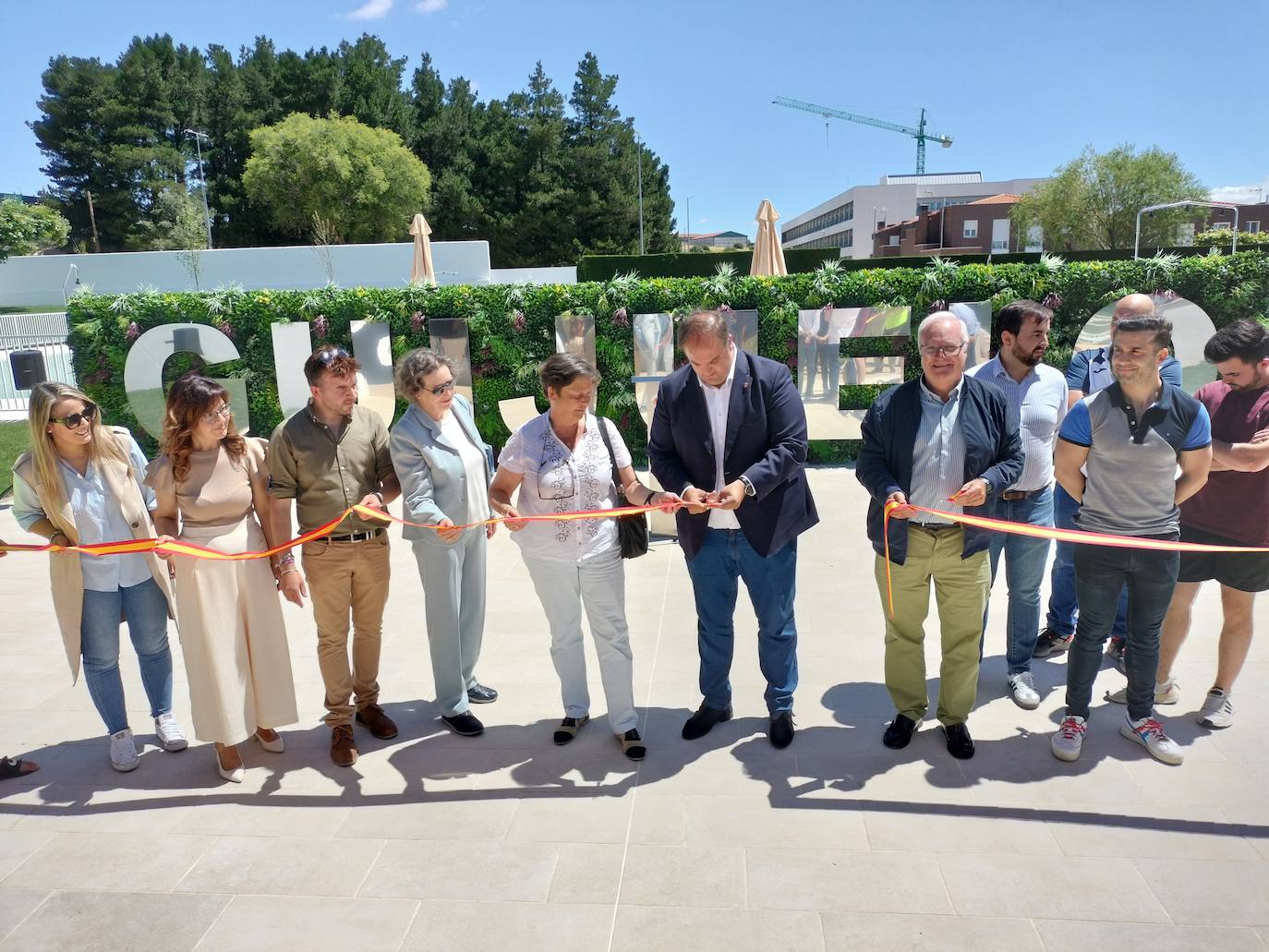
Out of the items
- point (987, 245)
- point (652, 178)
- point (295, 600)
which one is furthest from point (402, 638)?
point (987, 245)

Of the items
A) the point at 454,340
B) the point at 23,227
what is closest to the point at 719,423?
the point at 454,340

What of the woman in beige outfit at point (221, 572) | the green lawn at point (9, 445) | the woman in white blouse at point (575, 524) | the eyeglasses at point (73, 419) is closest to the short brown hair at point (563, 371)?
the woman in white blouse at point (575, 524)

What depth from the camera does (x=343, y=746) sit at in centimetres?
371

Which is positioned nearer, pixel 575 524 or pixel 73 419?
pixel 73 419

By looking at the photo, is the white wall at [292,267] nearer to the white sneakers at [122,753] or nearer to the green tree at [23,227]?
the green tree at [23,227]

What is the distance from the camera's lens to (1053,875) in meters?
2.75

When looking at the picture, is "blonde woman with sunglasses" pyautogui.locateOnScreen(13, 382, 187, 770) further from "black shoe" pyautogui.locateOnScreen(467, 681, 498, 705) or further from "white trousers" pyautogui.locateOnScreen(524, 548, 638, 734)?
"white trousers" pyautogui.locateOnScreen(524, 548, 638, 734)

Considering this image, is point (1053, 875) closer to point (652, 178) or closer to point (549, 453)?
point (549, 453)

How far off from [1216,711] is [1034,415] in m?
1.58

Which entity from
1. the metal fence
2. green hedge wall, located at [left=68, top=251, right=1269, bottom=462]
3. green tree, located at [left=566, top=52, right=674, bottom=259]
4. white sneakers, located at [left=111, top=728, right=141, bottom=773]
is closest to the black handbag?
white sneakers, located at [left=111, top=728, right=141, bottom=773]

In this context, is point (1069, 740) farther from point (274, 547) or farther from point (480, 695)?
point (274, 547)

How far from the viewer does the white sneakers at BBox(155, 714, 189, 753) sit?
12.6 ft

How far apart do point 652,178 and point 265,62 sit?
86.3 feet

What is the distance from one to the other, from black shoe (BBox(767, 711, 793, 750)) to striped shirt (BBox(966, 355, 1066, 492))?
1.62 m
